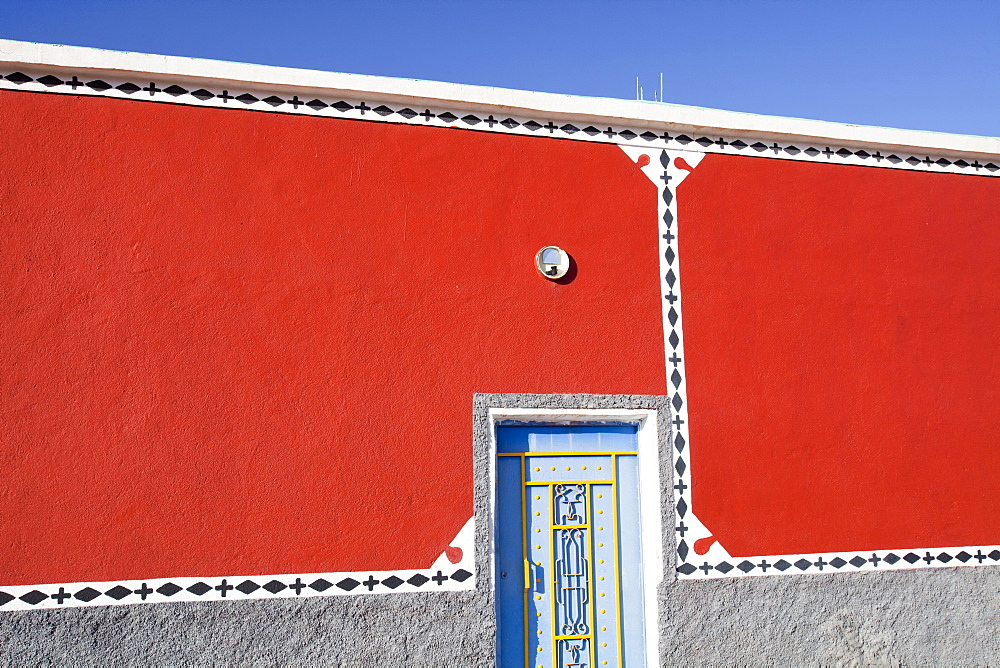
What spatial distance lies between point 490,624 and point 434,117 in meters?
2.88

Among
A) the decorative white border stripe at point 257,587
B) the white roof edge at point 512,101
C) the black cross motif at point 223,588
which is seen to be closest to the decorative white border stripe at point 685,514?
the white roof edge at point 512,101

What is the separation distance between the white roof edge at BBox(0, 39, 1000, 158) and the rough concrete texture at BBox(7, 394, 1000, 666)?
1.73 meters

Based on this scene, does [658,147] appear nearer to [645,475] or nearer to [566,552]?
[645,475]

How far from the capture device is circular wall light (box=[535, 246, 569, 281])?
4.91 m

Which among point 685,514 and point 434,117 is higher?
point 434,117

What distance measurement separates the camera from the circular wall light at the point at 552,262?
491 cm

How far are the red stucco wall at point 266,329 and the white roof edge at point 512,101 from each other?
0.64 feet

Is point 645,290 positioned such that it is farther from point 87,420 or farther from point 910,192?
point 87,420

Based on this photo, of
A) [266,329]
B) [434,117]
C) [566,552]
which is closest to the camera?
[266,329]

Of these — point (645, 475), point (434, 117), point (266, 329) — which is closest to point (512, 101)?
point (434, 117)

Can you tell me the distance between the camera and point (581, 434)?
193 inches

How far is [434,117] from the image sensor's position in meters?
4.92

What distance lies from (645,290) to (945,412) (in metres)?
2.15

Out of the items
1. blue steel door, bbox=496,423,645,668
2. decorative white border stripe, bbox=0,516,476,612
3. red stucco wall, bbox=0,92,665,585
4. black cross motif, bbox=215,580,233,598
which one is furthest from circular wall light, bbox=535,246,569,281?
black cross motif, bbox=215,580,233,598
